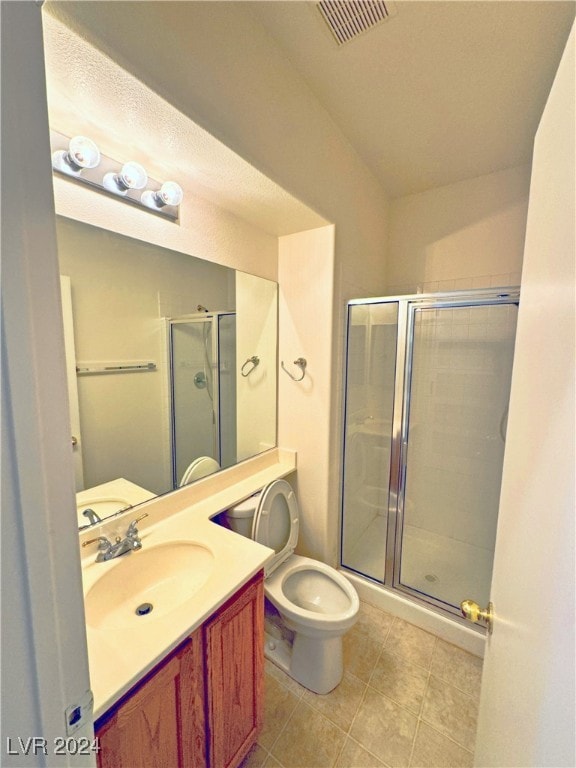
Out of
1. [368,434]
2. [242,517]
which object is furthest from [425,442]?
[242,517]

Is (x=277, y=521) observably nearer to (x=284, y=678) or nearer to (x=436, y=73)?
(x=284, y=678)

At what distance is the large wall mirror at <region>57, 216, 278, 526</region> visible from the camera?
41.9 inches

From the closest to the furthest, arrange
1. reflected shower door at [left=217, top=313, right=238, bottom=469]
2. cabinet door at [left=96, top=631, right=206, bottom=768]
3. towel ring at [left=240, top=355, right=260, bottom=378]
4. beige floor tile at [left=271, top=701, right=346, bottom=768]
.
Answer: cabinet door at [left=96, top=631, right=206, bottom=768] < beige floor tile at [left=271, top=701, right=346, bottom=768] < reflected shower door at [left=217, top=313, right=238, bottom=469] < towel ring at [left=240, top=355, right=260, bottom=378]

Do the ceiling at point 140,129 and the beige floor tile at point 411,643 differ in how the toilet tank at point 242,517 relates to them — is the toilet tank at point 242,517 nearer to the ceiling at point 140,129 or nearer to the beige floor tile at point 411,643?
the beige floor tile at point 411,643

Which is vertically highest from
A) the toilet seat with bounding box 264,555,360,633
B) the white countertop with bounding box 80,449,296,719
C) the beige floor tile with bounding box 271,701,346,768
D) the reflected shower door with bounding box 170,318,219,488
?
the reflected shower door with bounding box 170,318,219,488

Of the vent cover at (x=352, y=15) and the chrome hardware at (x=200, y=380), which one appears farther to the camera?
the chrome hardware at (x=200, y=380)

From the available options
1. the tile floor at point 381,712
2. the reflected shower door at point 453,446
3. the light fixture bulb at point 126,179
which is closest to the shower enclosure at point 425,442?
the reflected shower door at point 453,446

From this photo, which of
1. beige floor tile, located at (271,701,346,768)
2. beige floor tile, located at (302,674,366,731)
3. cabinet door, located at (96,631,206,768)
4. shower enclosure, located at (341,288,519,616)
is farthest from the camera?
shower enclosure, located at (341,288,519,616)

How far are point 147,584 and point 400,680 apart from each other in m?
1.29

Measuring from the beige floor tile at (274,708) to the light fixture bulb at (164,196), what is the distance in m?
2.16

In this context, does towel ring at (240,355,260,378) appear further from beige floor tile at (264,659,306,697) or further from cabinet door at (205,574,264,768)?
beige floor tile at (264,659,306,697)

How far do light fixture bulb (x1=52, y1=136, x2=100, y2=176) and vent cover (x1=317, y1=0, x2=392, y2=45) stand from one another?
0.89 metres

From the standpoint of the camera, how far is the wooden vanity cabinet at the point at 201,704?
2.31ft

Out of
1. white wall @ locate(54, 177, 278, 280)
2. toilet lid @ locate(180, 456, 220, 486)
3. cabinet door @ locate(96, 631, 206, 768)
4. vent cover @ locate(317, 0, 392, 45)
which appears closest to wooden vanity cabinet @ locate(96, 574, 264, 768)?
cabinet door @ locate(96, 631, 206, 768)
